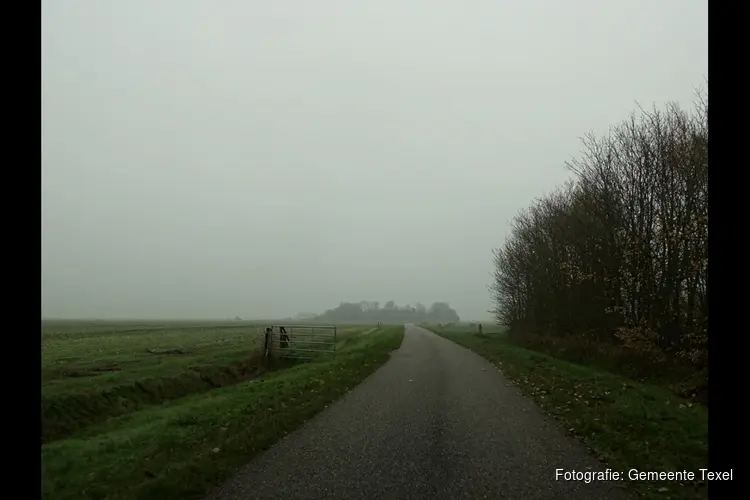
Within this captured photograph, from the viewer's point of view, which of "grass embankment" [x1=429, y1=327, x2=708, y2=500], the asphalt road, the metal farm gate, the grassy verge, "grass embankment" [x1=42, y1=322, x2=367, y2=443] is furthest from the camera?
the metal farm gate

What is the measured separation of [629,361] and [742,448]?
1358 centimetres

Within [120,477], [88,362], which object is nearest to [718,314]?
[120,477]

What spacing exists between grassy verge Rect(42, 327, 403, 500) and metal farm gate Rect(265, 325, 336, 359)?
32.5 feet

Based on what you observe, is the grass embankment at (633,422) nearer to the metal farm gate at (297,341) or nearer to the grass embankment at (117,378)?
the grass embankment at (117,378)

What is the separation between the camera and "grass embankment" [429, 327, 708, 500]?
5832 mm

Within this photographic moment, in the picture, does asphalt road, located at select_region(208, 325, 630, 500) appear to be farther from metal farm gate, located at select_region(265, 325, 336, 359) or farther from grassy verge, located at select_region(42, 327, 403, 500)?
metal farm gate, located at select_region(265, 325, 336, 359)

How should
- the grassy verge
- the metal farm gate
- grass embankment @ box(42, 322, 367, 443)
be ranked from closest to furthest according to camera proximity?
the grassy verge → grass embankment @ box(42, 322, 367, 443) → the metal farm gate

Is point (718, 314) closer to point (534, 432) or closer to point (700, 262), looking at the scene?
point (534, 432)

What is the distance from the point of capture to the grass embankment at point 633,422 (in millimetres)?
5832

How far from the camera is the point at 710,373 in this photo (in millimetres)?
3949

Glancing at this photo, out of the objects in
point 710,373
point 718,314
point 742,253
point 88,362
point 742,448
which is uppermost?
point 742,253

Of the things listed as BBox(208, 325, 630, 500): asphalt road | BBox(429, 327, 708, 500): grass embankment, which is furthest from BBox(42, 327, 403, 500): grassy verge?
BBox(429, 327, 708, 500): grass embankment
